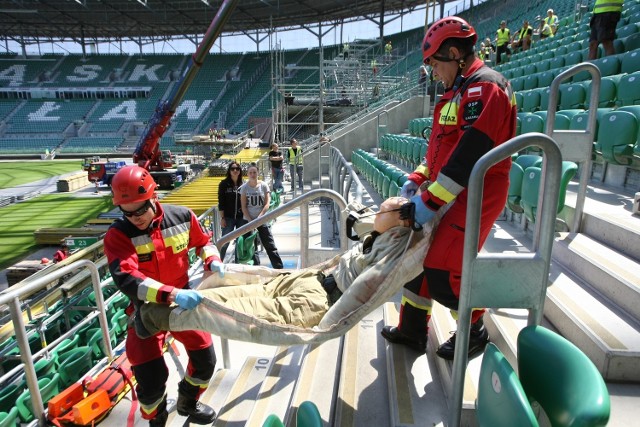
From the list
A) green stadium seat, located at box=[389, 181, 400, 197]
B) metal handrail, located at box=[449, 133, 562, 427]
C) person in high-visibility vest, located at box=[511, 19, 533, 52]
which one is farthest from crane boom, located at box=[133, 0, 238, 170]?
metal handrail, located at box=[449, 133, 562, 427]

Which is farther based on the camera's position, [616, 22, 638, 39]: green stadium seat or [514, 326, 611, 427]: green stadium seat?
[616, 22, 638, 39]: green stadium seat

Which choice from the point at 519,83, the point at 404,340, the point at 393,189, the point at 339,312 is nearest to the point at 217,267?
the point at 339,312

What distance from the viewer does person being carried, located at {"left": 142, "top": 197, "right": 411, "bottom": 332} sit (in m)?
1.99

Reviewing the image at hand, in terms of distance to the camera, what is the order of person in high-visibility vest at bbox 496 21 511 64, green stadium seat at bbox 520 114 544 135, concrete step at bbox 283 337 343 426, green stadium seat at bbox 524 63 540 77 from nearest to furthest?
concrete step at bbox 283 337 343 426 → green stadium seat at bbox 520 114 544 135 → green stadium seat at bbox 524 63 540 77 → person in high-visibility vest at bbox 496 21 511 64

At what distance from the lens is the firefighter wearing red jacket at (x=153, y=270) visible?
2178mm

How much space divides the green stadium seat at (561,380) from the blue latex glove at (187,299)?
4.67ft

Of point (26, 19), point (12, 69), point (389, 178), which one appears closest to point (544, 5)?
point (389, 178)

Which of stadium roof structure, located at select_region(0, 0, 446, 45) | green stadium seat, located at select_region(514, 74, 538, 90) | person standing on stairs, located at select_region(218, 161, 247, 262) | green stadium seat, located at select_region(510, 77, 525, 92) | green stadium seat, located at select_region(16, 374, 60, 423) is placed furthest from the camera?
stadium roof structure, located at select_region(0, 0, 446, 45)

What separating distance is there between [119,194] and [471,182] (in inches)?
73.4

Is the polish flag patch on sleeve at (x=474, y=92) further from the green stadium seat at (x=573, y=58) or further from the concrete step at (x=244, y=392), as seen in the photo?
the green stadium seat at (x=573, y=58)

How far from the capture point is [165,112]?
52.3 feet

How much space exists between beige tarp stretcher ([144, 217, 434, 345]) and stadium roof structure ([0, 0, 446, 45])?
101 feet

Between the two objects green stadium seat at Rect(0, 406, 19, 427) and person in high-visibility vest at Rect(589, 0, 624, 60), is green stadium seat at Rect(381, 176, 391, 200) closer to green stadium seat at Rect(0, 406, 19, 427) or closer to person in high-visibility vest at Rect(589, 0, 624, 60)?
person in high-visibility vest at Rect(589, 0, 624, 60)

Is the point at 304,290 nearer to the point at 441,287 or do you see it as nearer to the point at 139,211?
the point at 441,287
